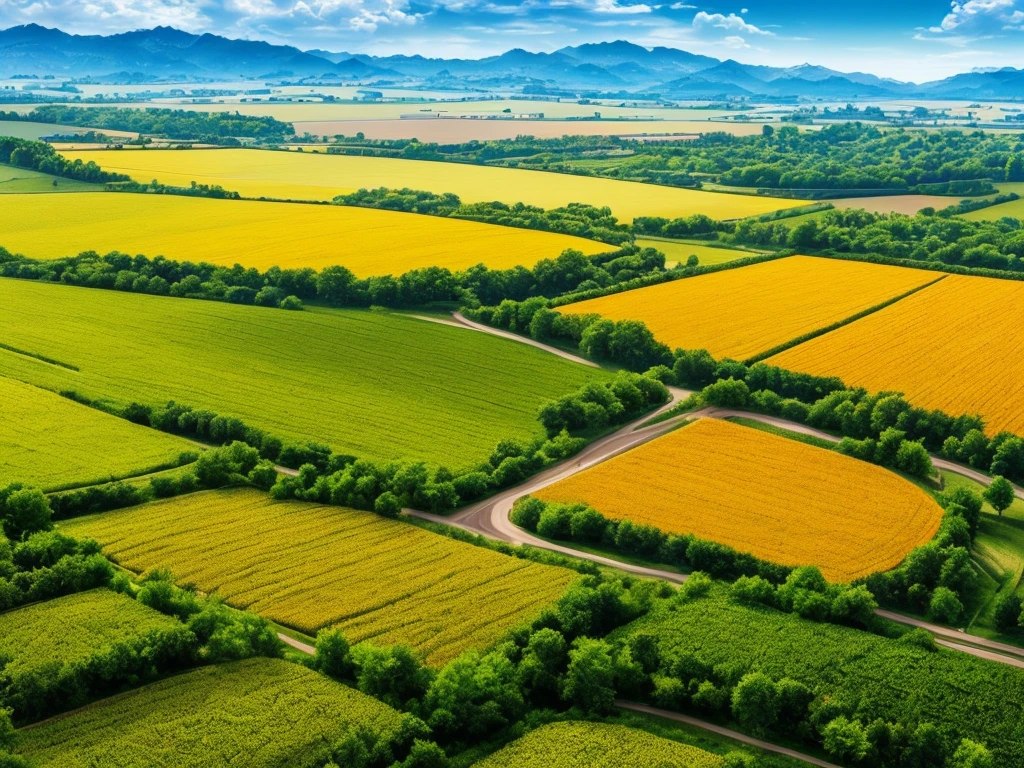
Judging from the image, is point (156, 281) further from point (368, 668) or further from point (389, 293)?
point (368, 668)

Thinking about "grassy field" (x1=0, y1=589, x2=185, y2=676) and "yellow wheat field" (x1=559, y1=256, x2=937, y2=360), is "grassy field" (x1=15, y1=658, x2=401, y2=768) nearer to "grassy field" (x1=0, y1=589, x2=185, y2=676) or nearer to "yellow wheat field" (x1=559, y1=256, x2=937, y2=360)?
"grassy field" (x1=0, y1=589, x2=185, y2=676)

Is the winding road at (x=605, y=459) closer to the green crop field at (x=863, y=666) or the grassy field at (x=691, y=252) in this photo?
the green crop field at (x=863, y=666)

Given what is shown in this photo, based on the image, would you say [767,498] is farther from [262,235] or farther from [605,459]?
A: [262,235]

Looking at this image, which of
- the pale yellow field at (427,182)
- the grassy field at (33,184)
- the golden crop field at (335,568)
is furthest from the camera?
the pale yellow field at (427,182)

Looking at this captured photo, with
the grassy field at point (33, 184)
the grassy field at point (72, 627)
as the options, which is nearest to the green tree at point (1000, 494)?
the grassy field at point (72, 627)

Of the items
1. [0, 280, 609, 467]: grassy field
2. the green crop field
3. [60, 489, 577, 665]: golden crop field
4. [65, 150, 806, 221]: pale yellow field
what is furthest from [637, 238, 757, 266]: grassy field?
the green crop field
